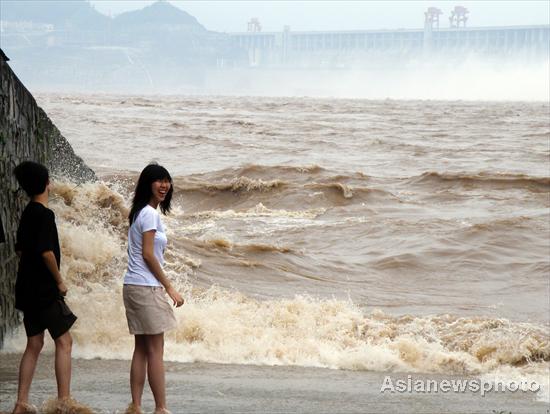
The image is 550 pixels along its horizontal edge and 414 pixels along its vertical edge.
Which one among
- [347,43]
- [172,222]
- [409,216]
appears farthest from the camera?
[347,43]

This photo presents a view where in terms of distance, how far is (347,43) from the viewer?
188m

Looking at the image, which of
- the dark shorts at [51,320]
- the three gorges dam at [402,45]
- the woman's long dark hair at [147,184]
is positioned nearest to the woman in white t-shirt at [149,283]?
the woman's long dark hair at [147,184]

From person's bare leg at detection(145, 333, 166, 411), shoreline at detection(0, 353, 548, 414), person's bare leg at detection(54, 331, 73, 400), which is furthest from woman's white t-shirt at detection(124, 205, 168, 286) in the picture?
shoreline at detection(0, 353, 548, 414)

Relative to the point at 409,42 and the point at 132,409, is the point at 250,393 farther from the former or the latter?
the point at 409,42

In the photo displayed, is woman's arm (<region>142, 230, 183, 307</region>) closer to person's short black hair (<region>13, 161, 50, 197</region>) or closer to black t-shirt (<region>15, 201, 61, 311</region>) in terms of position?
black t-shirt (<region>15, 201, 61, 311</region>)

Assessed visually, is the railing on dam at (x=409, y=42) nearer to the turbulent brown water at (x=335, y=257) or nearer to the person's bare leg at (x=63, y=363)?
the turbulent brown water at (x=335, y=257)

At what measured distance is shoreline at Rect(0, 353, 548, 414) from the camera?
4.70 meters

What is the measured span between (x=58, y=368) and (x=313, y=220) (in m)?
10.3

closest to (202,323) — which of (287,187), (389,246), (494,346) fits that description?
(494,346)

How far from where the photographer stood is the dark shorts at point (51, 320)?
428 centimetres

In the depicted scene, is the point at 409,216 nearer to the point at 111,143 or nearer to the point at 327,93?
the point at 111,143

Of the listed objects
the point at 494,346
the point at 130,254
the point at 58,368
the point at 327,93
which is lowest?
the point at 327,93

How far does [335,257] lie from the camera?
37.8 ft

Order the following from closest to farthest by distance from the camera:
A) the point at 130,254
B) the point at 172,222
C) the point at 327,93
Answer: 1. the point at 130,254
2. the point at 172,222
3. the point at 327,93
